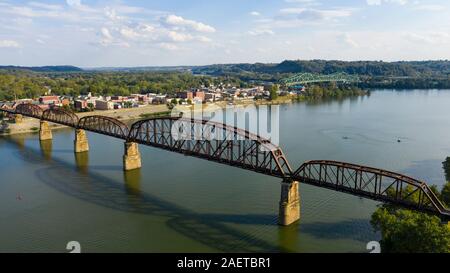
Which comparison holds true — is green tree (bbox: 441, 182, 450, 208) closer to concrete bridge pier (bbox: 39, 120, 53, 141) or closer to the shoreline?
concrete bridge pier (bbox: 39, 120, 53, 141)

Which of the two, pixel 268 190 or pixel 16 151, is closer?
pixel 268 190

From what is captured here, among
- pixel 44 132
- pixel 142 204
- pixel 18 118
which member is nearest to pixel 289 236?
pixel 142 204

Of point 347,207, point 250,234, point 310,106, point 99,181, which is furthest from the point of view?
point 310,106

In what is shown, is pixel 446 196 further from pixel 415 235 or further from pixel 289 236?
pixel 289 236

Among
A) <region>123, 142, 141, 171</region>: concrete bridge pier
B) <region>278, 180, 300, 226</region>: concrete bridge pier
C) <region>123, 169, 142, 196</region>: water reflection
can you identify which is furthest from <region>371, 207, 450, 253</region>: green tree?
<region>123, 142, 141, 171</region>: concrete bridge pier
